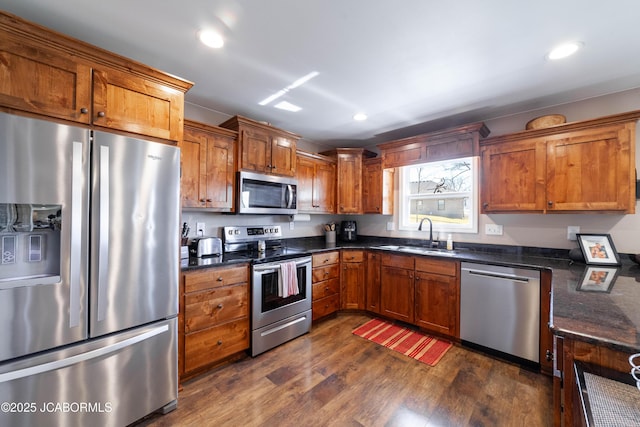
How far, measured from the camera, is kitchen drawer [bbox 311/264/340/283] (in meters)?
3.08

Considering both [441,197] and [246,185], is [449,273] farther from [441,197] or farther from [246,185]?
[246,185]

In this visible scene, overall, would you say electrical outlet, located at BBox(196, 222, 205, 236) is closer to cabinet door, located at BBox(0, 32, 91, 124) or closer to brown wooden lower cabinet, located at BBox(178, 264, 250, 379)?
brown wooden lower cabinet, located at BBox(178, 264, 250, 379)

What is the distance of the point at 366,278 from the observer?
342 centimetres

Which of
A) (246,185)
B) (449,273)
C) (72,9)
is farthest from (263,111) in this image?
(449,273)

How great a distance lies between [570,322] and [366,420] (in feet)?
4.39

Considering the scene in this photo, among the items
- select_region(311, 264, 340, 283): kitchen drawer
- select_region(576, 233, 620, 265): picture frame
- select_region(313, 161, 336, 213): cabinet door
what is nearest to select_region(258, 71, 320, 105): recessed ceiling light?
select_region(313, 161, 336, 213): cabinet door

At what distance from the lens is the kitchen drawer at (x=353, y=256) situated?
3.42 meters

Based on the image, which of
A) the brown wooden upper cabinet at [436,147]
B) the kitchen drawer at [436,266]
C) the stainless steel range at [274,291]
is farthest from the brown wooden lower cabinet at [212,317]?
the brown wooden upper cabinet at [436,147]

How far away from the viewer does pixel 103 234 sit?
1453mm

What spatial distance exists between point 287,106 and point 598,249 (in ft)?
10.6

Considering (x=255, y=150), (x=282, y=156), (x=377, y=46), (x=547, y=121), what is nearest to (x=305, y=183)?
(x=282, y=156)

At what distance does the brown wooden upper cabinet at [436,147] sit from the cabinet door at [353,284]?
1.43m

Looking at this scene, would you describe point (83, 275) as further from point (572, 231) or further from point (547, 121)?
point (572, 231)

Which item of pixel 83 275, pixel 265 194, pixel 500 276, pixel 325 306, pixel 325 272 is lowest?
pixel 325 306
